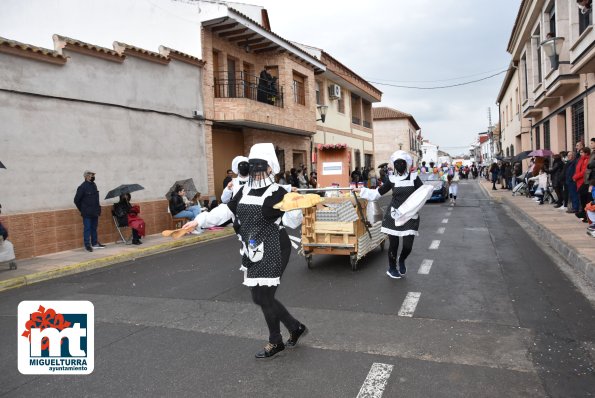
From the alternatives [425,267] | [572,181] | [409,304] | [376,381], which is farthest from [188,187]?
[376,381]

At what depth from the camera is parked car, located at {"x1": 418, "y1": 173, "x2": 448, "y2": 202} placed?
2088 cm

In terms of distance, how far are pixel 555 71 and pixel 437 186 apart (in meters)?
6.55

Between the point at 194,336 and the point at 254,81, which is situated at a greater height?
the point at 254,81

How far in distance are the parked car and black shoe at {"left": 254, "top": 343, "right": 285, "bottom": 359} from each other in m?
17.1

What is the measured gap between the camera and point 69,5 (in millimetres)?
15500

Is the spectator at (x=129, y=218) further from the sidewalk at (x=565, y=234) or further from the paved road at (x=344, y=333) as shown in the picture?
the sidewalk at (x=565, y=234)

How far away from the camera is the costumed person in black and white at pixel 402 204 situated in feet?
21.9

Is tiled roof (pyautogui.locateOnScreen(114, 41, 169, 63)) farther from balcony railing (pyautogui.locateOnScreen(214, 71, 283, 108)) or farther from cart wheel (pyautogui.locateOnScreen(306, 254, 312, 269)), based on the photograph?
cart wheel (pyautogui.locateOnScreen(306, 254, 312, 269))

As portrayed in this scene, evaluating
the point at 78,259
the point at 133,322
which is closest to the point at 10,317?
the point at 133,322

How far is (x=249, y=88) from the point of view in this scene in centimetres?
1931

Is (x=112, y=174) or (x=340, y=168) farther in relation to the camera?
(x=340, y=168)

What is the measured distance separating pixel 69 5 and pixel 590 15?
53.3ft

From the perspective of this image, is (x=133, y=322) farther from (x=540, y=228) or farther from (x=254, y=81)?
(x=254, y=81)

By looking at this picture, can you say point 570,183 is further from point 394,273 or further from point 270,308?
point 270,308
